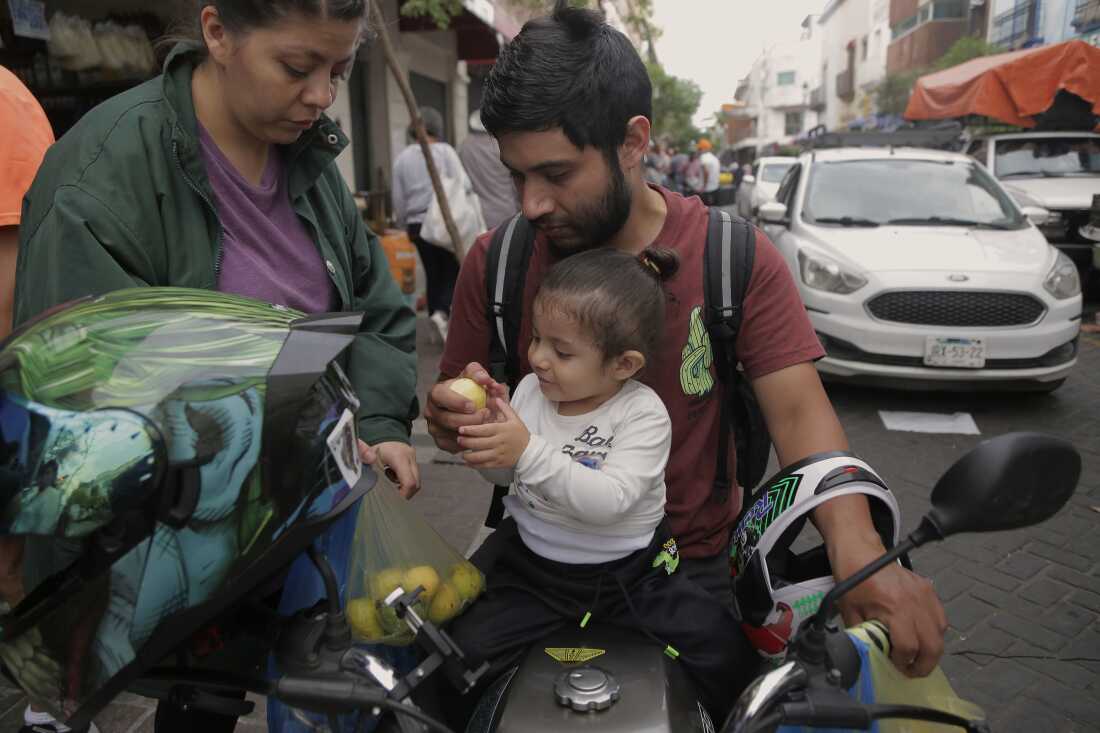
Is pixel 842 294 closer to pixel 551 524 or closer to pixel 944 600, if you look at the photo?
pixel 944 600

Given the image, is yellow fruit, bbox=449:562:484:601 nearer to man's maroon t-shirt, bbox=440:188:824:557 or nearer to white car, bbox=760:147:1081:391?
man's maroon t-shirt, bbox=440:188:824:557

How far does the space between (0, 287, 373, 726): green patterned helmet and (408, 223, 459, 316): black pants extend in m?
6.60

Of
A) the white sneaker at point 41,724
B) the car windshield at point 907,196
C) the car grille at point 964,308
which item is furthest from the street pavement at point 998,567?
the car windshield at point 907,196

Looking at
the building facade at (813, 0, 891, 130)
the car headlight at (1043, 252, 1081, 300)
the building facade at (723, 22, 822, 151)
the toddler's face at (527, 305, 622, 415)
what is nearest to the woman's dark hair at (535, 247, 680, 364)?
the toddler's face at (527, 305, 622, 415)

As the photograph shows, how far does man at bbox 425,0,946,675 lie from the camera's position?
1.73 meters

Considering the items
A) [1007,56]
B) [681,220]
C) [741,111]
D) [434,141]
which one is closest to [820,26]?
[741,111]

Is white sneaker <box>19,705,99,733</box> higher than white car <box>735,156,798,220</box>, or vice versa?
white sneaker <box>19,705,99,733</box>

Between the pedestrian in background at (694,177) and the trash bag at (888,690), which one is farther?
the pedestrian in background at (694,177)

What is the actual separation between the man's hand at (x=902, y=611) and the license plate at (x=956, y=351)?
186 inches

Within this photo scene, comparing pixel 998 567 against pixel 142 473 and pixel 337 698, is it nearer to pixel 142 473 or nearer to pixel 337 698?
pixel 337 698

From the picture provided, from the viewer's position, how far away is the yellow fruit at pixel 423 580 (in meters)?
1.34

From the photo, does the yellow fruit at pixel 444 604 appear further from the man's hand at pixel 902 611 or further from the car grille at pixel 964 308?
the car grille at pixel 964 308

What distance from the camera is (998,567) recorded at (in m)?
3.94

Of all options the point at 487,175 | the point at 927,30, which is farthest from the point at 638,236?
the point at 927,30
